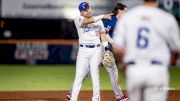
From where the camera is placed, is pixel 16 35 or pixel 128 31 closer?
pixel 128 31

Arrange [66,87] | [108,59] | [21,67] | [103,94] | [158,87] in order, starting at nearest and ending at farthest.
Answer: [158,87]
[108,59]
[103,94]
[66,87]
[21,67]

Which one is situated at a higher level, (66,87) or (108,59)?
(108,59)

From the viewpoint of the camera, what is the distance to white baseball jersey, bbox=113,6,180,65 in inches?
245

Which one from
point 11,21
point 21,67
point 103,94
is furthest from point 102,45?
point 11,21

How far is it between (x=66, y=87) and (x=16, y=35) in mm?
8472

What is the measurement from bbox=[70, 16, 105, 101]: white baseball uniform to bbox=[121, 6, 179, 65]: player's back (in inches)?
176

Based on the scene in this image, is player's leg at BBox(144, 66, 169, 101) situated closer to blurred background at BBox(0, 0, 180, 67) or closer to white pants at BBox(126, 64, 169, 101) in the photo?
white pants at BBox(126, 64, 169, 101)

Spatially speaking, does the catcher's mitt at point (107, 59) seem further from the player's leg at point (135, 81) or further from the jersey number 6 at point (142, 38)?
the jersey number 6 at point (142, 38)

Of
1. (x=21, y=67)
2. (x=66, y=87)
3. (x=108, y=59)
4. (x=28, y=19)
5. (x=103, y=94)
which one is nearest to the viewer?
(x=108, y=59)

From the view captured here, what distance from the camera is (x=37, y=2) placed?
23.9 meters

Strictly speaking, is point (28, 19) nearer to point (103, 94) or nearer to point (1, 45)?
point (1, 45)

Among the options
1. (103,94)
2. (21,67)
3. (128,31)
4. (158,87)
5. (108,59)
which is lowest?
(21,67)

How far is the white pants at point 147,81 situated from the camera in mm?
6137

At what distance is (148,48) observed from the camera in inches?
246
